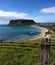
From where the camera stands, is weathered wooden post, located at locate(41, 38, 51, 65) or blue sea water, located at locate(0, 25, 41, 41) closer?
weathered wooden post, located at locate(41, 38, 51, 65)

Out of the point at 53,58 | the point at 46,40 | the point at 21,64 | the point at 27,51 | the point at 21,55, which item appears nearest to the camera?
the point at 46,40

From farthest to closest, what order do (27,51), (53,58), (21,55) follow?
(27,51) < (21,55) < (53,58)

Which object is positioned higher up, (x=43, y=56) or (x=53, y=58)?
(x=43, y=56)

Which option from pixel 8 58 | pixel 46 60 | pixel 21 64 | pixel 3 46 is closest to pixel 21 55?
pixel 8 58

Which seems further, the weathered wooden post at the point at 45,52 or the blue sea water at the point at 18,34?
the blue sea water at the point at 18,34

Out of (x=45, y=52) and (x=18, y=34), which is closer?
(x=45, y=52)

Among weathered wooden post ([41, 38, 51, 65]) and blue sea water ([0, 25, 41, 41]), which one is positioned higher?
weathered wooden post ([41, 38, 51, 65])

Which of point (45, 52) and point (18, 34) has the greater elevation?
point (45, 52)

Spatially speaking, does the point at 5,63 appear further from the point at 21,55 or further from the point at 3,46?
the point at 3,46

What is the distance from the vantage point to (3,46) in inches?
755

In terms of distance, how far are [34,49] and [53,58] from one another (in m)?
4.35

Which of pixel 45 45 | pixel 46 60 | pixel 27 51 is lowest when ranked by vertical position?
pixel 27 51

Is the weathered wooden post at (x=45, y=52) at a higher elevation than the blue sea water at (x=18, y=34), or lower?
higher

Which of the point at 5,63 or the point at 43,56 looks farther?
the point at 5,63
